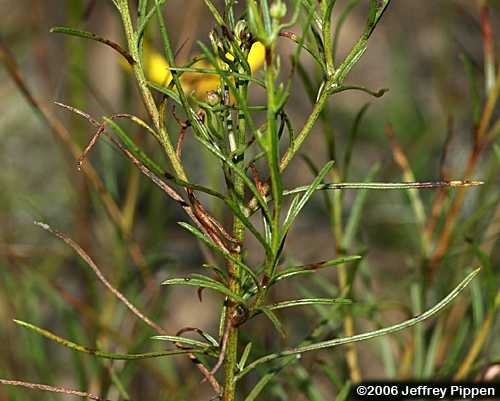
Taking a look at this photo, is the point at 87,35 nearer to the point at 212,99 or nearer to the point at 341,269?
the point at 212,99

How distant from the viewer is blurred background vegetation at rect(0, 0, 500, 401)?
1.79ft

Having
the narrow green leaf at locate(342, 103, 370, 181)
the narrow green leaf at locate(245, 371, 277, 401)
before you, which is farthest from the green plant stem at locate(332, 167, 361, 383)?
the narrow green leaf at locate(245, 371, 277, 401)

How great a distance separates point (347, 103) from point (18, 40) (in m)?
0.63

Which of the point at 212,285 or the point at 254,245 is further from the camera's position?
the point at 254,245

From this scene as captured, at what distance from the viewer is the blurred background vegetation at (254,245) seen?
54cm

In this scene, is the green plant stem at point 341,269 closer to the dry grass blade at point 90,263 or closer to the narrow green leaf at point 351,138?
the narrow green leaf at point 351,138

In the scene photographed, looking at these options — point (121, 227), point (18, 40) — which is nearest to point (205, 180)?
point (18, 40)

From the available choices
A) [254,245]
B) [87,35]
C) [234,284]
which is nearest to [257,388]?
[234,284]

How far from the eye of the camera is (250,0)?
8.8 inches

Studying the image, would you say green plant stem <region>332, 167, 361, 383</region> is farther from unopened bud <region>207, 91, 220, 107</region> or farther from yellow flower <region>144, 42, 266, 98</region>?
unopened bud <region>207, 91, 220, 107</region>

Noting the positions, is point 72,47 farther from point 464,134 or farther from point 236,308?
point 464,134

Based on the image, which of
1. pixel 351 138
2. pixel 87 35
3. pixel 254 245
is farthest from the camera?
pixel 254 245

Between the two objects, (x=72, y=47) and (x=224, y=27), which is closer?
(x=224, y=27)

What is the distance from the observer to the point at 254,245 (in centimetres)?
115
